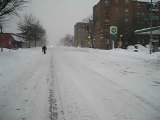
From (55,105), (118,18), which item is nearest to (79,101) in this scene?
(55,105)

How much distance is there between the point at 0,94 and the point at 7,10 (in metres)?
23.4

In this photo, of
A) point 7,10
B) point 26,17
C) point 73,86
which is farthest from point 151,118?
point 26,17

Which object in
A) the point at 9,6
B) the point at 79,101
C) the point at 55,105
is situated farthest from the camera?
the point at 9,6

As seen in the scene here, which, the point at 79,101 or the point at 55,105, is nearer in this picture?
the point at 55,105

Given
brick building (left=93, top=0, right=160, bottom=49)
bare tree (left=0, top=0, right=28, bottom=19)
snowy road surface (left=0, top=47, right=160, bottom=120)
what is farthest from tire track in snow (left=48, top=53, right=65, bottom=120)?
brick building (left=93, top=0, right=160, bottom=49)

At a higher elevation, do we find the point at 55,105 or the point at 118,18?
the point at 118,18

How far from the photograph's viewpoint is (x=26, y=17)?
8831cm

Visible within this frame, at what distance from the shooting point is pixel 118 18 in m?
92.8

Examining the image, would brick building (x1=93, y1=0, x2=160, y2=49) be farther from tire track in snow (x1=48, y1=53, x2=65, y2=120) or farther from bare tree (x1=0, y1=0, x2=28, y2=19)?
tire track in snow (x1=48, y1=53, x2=65, y2=120)

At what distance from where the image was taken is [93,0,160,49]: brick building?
87331mm

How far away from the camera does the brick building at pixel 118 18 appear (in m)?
87.3

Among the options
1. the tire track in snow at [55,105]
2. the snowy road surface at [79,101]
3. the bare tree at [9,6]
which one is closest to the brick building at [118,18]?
the bare tree at [9,6]

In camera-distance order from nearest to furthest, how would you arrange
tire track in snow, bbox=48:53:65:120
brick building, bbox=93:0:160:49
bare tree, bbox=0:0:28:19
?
tire track in snow, bbox=48:53:65:120, bare tree, bbox=0:0:28:19, brick building, bbox=93:0:160:49

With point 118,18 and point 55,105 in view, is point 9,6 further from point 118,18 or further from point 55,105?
point 118,18
